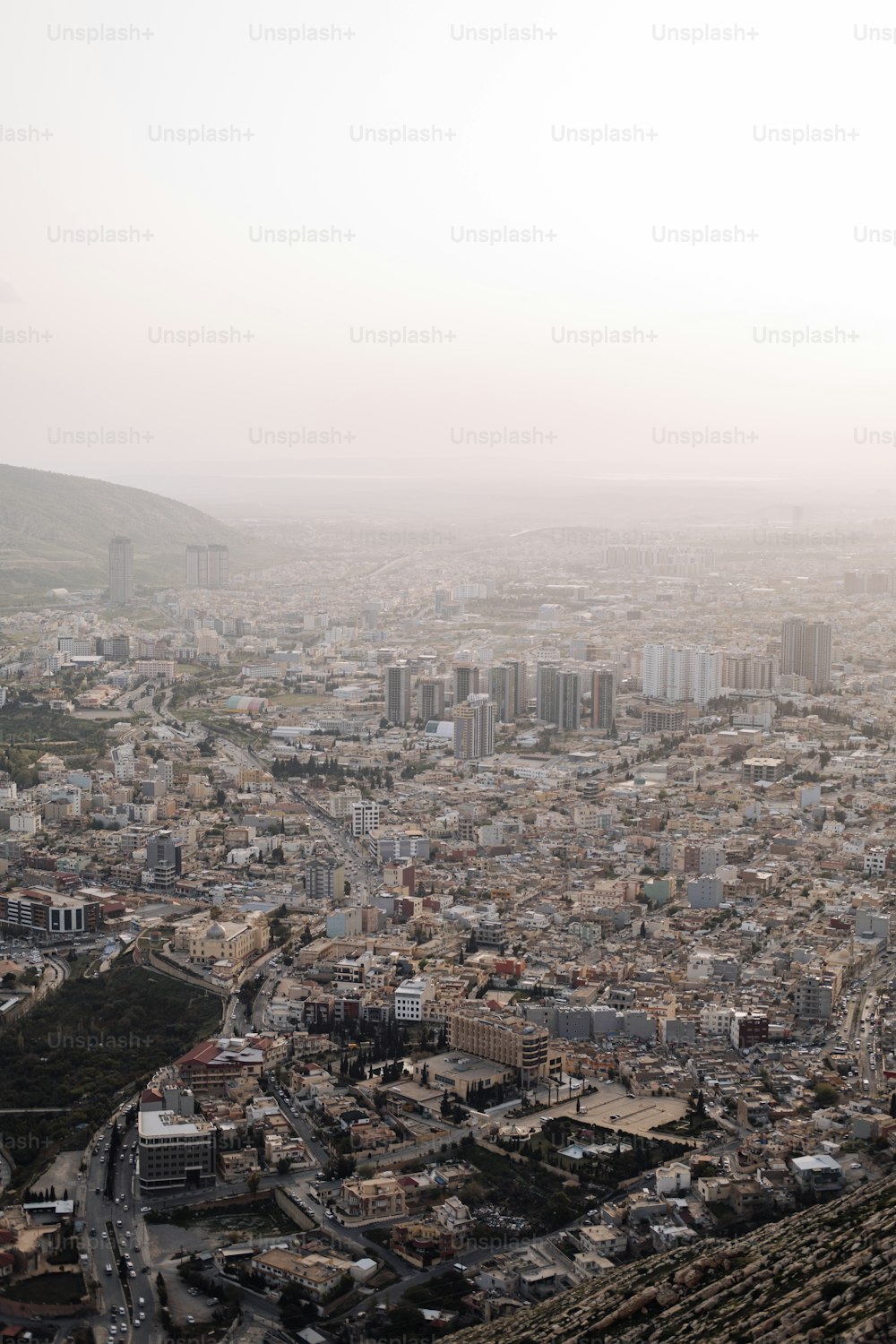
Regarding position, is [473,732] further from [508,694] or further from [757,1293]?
[757,1293]

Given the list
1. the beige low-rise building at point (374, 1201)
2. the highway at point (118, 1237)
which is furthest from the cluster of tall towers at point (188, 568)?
the beige low-rise building at point (374, 1201)

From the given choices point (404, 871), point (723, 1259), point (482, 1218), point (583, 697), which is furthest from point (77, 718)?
point (723, 1259)

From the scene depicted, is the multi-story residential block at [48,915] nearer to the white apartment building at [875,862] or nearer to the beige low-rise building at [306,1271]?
the beige low-rise building at [306,1271]

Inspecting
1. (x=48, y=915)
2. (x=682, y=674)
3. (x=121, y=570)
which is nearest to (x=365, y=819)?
(x=48, y=915)

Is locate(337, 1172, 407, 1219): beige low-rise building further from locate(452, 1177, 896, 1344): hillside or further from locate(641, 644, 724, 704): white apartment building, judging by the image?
locate(641, 644, 724, 704): white apartment building

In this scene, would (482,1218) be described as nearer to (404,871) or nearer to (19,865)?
(404,871)

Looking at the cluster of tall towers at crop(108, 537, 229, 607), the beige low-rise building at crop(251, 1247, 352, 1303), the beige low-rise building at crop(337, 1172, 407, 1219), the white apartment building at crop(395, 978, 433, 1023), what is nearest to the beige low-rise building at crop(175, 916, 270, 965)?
the white apartment building at crop(395, 978, 433, 1023)
